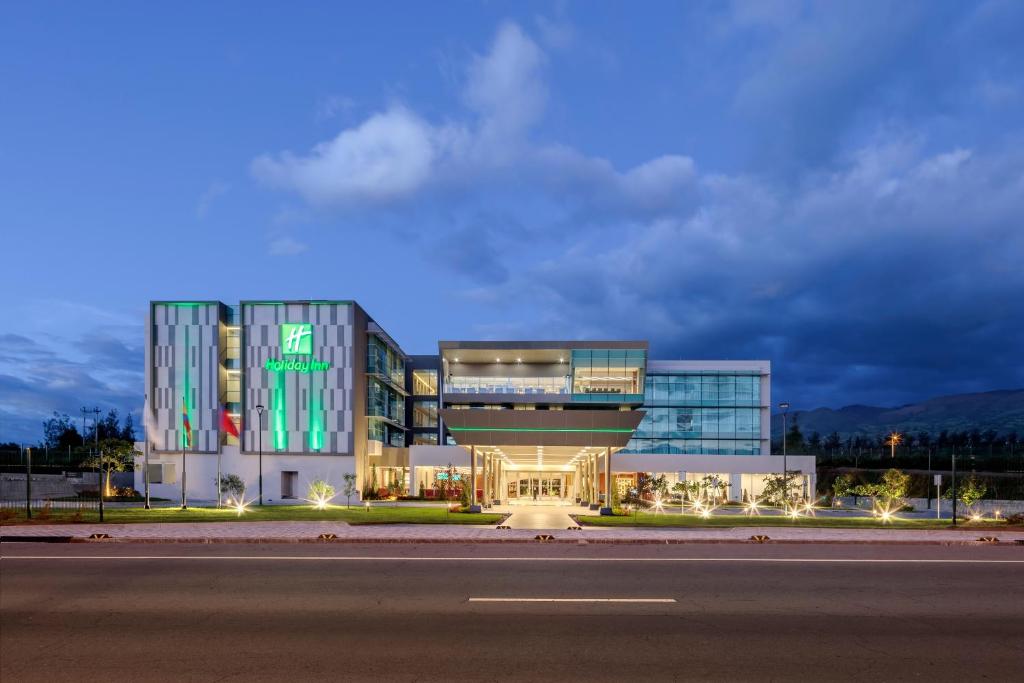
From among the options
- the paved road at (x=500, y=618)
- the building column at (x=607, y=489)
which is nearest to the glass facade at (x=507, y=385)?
the building column at (x=607, y=489)

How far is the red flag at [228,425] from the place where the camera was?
57.2 metres

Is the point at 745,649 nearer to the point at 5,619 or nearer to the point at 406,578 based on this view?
the point at 406,578

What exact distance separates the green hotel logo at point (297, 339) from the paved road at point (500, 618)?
4145 cm

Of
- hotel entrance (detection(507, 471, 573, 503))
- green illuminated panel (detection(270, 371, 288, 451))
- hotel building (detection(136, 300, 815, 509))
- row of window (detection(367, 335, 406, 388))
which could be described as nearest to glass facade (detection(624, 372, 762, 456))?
hotel building (detection(136, 300, 815, 509))

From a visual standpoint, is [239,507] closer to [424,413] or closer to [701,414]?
[424,413]

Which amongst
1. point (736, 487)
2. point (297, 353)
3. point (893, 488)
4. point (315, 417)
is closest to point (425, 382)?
point (315, 417)

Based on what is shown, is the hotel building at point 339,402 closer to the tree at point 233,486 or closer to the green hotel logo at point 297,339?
the green hotel logo at point 297,339

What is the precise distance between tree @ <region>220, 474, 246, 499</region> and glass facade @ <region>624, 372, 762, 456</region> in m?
42.9

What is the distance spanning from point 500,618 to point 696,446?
241ft

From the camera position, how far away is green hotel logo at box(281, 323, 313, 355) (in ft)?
189

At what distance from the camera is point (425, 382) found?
86.2 m

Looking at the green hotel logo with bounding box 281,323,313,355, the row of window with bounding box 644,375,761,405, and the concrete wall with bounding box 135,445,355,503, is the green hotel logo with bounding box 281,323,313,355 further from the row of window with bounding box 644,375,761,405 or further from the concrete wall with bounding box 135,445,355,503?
the row of window with bounding box 644,375,761,405

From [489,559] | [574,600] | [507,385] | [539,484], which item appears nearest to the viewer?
[574,600]

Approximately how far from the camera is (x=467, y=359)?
66000 mm
